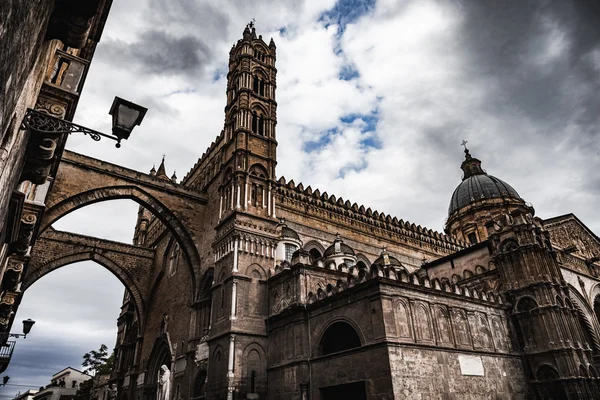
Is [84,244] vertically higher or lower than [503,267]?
higher

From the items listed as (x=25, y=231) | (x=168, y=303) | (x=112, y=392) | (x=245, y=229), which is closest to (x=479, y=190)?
(x=245, y=229)

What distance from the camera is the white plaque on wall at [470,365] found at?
49.2 ft

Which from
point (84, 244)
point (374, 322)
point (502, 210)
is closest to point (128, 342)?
point (84, 244)

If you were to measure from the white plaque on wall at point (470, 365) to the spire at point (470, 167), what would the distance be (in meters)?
37.5

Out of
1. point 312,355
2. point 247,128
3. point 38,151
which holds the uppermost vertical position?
point 247,128

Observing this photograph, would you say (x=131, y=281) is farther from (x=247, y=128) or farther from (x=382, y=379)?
(x=382, y=379)

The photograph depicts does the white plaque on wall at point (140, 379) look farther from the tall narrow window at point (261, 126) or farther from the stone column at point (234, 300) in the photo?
the tall narrow window at point (261, 126)

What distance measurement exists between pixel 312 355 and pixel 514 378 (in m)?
8.09

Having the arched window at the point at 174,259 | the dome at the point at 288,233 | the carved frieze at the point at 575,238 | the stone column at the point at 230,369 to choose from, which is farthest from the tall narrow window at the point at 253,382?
the carved frieze at the point at 575,238

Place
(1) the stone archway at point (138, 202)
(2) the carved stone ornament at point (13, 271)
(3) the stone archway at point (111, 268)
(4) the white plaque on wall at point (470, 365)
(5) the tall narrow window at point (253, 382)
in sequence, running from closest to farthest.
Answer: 1. (2) the carved stone ornament at point (13, 271)
2. (4) the white plaque on wall at point (470, 365)
3. (5) the tall narrow window at point (253, 382)
4. (1) the stone archway at point (138, 202)
5. (3) the stone archway at point (111, 268)

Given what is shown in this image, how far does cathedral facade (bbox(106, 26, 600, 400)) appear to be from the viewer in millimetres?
14695

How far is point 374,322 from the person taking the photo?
14086 mm

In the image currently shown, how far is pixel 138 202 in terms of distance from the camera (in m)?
24.1

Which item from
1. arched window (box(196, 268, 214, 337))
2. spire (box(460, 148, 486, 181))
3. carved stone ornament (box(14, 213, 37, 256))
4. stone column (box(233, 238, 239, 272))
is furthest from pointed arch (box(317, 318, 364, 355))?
spire (box(460, 148, 486, 181))
